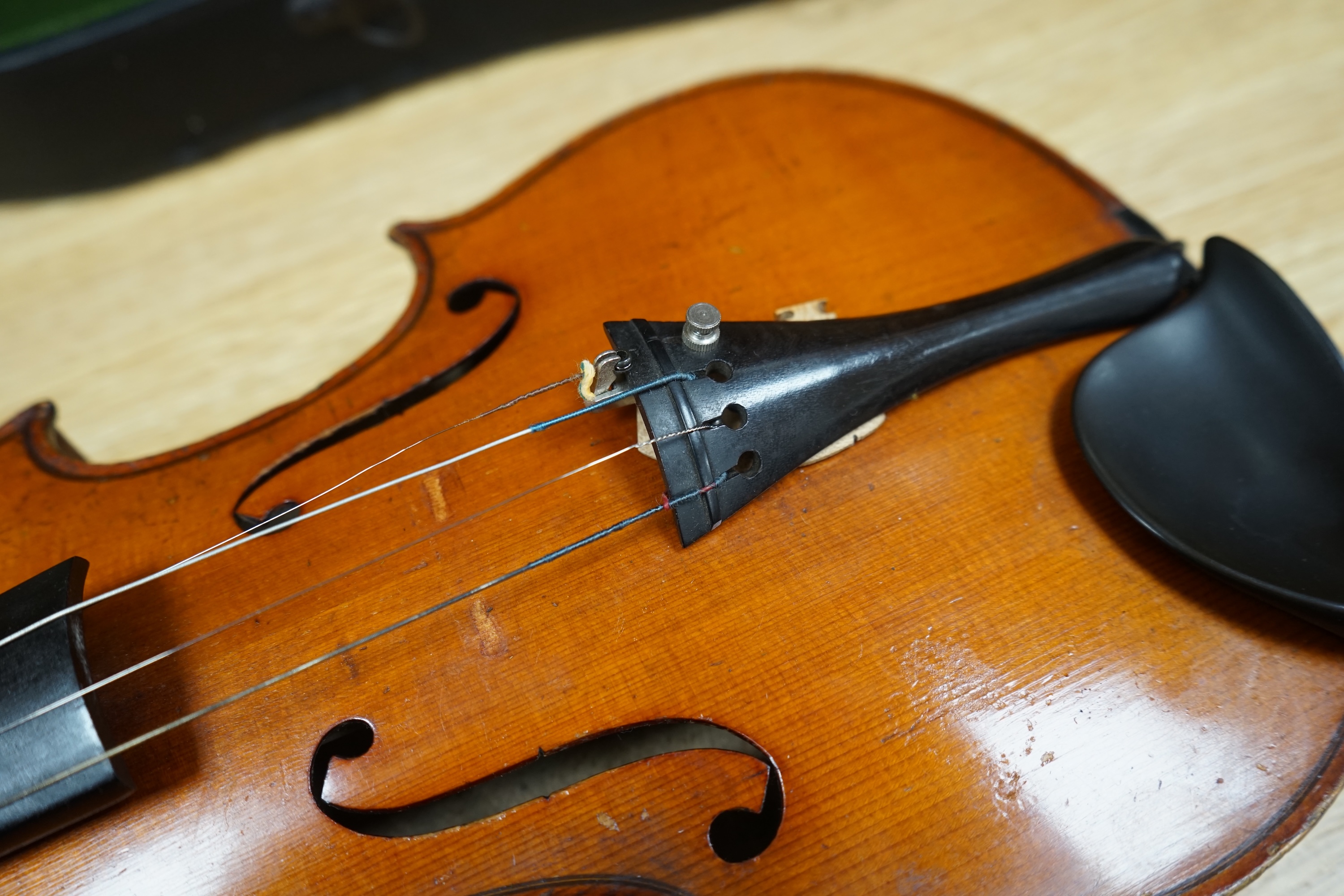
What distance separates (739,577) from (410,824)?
51 centimetres

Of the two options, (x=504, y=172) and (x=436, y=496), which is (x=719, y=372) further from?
(x=504, y=172)

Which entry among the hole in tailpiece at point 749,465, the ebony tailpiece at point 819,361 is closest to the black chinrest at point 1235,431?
the ebony tailpiece at point 819,361

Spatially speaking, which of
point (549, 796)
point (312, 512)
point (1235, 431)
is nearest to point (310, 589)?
point (312, 512)

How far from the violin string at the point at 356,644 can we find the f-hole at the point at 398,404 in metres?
0.18

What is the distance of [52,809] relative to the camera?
0.77 m

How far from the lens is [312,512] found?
96 cm

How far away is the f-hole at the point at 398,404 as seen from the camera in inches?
38.6

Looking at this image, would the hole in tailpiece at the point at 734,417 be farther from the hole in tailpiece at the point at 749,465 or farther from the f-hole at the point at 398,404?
the f-hole at the point at 398,404

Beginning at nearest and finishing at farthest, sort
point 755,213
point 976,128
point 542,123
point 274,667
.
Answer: point 274,667 → point 755,213 → point 976,128 → point 542,123

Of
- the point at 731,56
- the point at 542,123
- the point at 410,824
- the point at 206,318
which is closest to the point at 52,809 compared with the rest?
the point at 410,824

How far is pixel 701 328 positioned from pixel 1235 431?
65cm

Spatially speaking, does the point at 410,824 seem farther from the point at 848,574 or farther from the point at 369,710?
the point at 848,574

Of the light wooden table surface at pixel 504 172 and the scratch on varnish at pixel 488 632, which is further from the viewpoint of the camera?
Result: the light wooden table surface at pixel 504 172

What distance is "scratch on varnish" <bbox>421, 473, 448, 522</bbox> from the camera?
959mm
